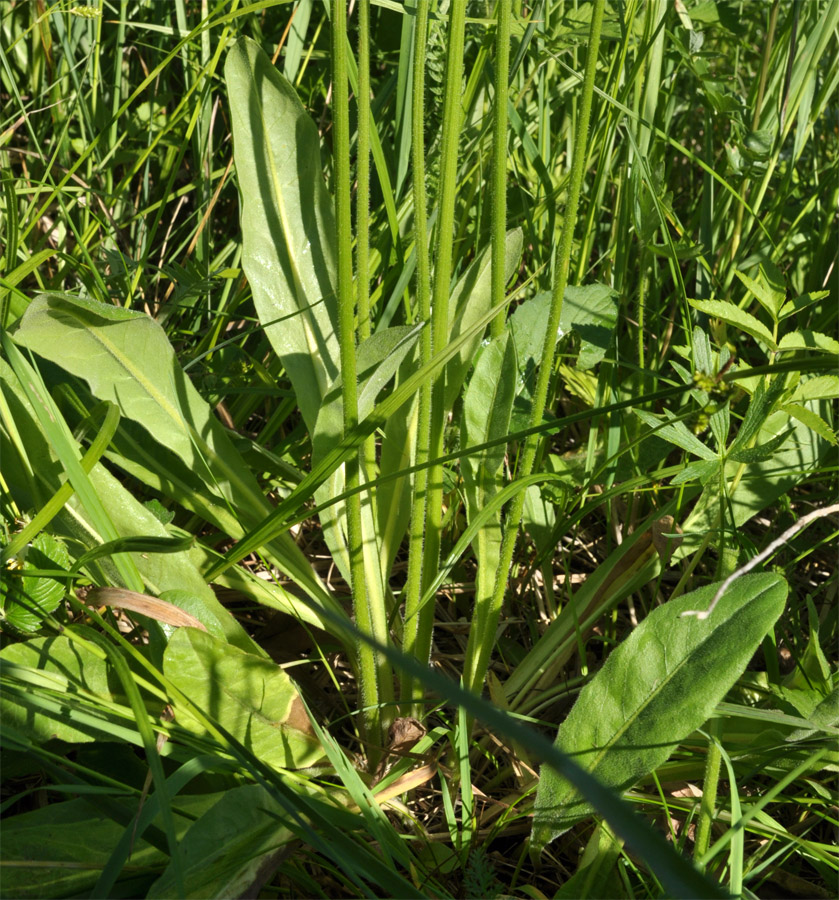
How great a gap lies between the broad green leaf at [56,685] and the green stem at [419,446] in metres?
0.37

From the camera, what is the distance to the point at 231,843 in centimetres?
88

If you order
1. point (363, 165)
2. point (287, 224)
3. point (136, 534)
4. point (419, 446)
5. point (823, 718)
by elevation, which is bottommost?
point (823, 718)

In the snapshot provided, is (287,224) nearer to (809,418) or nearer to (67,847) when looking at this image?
(809,418)

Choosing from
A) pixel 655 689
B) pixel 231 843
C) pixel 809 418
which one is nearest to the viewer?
pixel 231 843

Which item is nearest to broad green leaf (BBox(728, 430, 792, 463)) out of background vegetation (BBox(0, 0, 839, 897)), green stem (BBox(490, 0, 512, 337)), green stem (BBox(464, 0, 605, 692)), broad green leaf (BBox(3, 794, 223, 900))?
background vegetation (BBox(0, 0, 839, 897))

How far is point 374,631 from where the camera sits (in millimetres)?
1183

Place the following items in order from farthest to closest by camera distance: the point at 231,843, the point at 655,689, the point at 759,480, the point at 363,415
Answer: the point at 759,480 < the point at 363,415 < the point at 655,689 < the point at 231,843

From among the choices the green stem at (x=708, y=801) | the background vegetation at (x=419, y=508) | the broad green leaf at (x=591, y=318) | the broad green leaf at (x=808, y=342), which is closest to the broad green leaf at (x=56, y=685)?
the background vegetation at (x=419, y=508)

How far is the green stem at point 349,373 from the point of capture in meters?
0.92

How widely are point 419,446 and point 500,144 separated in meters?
0.39

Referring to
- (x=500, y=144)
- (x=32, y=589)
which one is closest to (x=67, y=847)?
(x=32, y=589)

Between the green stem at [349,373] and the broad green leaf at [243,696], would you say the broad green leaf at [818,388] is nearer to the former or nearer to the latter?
the green stem at [349,373]

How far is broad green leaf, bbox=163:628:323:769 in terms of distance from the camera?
96 centimetres

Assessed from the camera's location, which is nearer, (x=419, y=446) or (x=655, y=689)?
(x=655, y=689)
